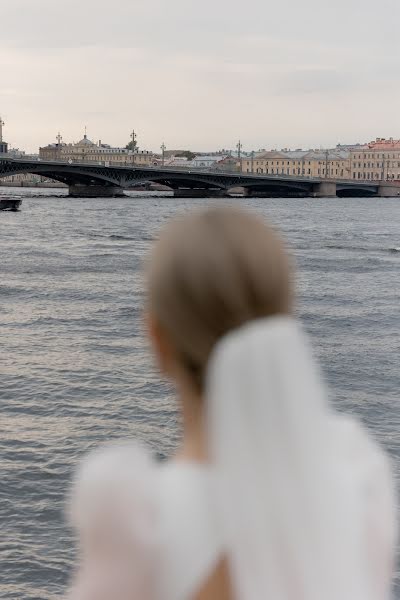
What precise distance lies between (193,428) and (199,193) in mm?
64498

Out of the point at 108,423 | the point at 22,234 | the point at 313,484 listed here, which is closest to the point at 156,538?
the point at 313,484

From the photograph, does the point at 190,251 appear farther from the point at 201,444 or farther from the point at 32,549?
the point at 32,549

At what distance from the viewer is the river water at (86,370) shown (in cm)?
534

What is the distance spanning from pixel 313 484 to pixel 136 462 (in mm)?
156

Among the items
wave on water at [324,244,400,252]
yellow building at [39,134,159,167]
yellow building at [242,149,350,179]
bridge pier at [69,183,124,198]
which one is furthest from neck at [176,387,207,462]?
yellow building at [39,134,159,167]

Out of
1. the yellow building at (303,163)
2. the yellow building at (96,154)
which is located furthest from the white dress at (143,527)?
the yellow building at (96,154)

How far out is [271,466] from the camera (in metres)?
0.92

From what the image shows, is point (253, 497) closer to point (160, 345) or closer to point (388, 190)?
point (160, 345)

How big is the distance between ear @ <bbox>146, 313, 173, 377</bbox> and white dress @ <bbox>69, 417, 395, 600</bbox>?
0.27 ft

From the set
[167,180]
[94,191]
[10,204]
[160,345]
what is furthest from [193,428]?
[94,191]

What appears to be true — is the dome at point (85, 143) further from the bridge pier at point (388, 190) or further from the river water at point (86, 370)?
the river water at point (86, 370)

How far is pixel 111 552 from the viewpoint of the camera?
0.88 metres

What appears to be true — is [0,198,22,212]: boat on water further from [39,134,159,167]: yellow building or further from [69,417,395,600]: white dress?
[39,134,159,167]: yellow building

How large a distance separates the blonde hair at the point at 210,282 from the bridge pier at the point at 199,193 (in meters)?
63.4
